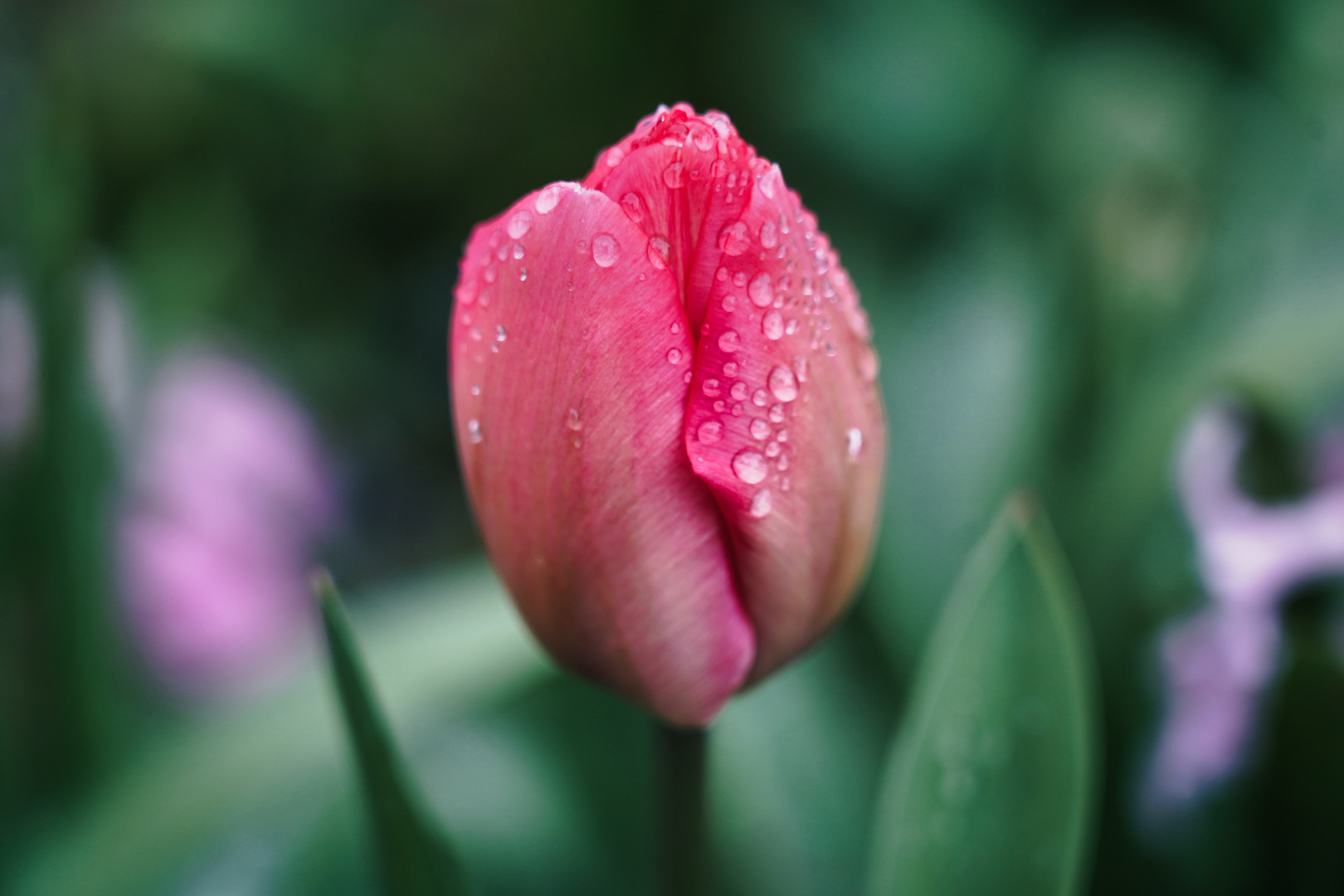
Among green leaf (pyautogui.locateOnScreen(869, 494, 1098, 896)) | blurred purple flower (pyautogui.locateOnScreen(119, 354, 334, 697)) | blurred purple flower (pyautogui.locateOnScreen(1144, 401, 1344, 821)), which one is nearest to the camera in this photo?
green leaf (pyautogui.locateOnScreen(869, 494, 1098, 896))

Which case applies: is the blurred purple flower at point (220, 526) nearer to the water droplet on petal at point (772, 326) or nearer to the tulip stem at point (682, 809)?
the tulip stem at point (682, 809)

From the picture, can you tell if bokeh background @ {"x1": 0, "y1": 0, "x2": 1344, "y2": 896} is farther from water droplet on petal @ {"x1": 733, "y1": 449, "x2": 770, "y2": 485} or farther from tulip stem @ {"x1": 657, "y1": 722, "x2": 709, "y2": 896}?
water droplet on petal @ {"x1": 733, "y1": 449, "x2": 770, "y2": 485}

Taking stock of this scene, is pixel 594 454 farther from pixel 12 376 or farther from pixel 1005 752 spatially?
pixel 12 376

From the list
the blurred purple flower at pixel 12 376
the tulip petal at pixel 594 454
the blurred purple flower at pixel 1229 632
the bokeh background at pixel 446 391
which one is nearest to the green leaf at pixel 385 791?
the tulip petal at pixel 594 454

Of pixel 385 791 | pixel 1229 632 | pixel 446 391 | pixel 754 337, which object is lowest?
pixel 1229 632

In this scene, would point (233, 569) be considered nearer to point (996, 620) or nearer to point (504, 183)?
point (504, 183)

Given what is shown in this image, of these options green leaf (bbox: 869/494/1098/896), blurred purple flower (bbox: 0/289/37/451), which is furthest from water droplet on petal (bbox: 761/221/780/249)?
blurred purple flower (bbox: 0/289/37/451)

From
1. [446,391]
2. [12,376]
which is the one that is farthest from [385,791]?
[446,391]

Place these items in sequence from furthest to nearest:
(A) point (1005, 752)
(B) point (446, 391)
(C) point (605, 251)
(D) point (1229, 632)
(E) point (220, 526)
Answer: (B) point (446, 391)
(E) point (220, 526)
(D) point (1229, 632)
(A) point (1005, 752)
(C) point (605, 251)
